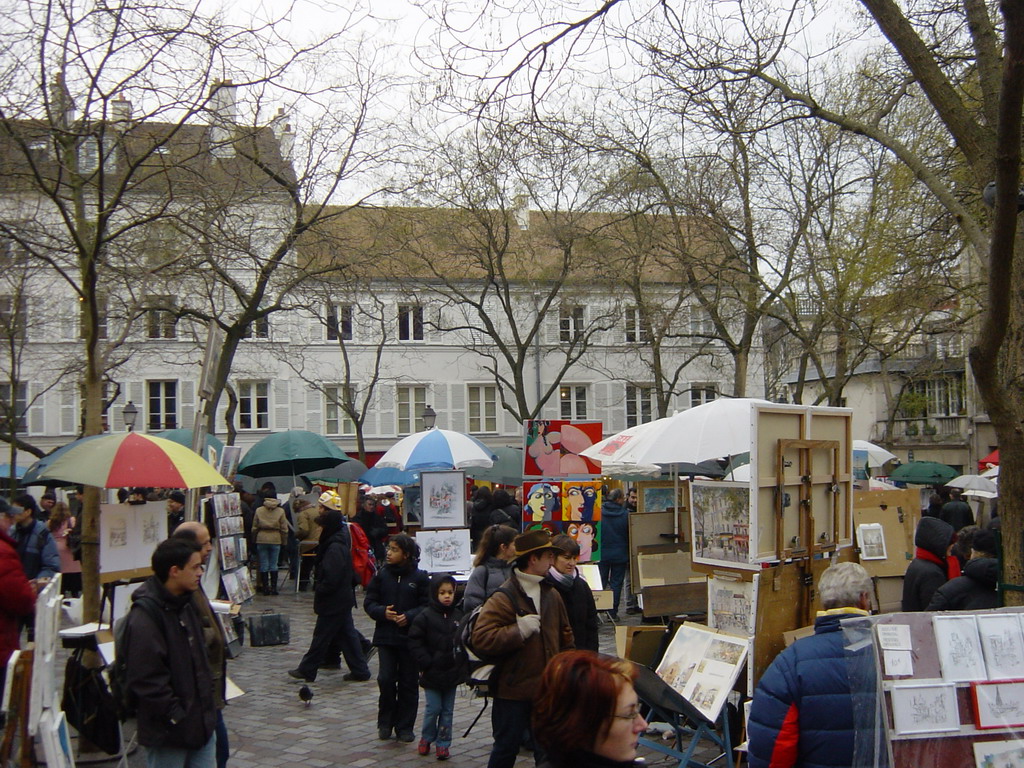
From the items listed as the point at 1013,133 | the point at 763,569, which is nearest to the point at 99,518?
the point at 763,569

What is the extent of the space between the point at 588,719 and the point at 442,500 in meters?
10.9

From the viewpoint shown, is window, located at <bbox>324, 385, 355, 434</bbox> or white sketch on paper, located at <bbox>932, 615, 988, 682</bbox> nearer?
white sketch on paper, located at <bbox>932, 615, 988, 682</bbox>

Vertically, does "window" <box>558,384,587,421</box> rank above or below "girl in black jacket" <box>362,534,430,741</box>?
above

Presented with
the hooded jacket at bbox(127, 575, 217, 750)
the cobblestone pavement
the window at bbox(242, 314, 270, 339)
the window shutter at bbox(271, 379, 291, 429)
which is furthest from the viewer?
the window shutter at bbox(271, 379, 291, 429)

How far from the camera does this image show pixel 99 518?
807cm

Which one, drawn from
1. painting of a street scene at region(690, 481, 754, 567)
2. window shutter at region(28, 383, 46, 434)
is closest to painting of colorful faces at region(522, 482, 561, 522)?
painting of a street scene at region(690, 481, 754, 567)

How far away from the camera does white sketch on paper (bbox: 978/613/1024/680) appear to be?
4.16 meters

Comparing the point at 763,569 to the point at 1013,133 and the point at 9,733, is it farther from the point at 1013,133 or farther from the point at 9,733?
the point at 9,733

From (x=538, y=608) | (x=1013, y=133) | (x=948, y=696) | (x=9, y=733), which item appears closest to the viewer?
(x=948, y=696)

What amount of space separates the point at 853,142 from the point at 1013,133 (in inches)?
741

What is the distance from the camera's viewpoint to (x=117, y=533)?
847 centimetres

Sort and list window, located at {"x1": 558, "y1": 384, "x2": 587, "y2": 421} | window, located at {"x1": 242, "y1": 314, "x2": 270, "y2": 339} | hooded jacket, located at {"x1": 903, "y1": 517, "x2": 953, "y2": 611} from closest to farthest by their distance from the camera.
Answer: hooded jacket, located at {"x1": 903, "y1": 517, "x2": 953, "y2": 611}, window, located at {"x1": 242, "y1": 314, "x2": 270, "y2": 339}, window, located at {"x1": 558, "y1": 384, "x2": 587, "y2": 421}

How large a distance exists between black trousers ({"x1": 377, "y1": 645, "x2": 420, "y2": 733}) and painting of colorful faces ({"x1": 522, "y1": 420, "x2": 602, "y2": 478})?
3.86 metres

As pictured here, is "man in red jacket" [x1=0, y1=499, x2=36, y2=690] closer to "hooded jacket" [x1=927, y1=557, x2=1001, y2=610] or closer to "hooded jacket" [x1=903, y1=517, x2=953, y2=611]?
"hooded jacket" [x1=927, y1=557, x2=1001, y2=610]
